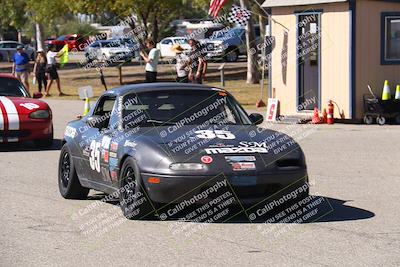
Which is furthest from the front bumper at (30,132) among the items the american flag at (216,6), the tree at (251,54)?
the tree at (251,54)

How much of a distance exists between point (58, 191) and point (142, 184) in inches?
113

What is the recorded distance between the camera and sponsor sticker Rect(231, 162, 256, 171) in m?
9.19

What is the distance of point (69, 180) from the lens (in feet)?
36.9

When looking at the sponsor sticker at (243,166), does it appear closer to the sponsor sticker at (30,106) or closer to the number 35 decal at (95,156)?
the number 35 decal at (95,156)

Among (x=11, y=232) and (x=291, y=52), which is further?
(x=291, y=52)

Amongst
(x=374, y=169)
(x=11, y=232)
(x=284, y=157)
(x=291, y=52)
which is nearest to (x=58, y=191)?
(x=11, y=232)

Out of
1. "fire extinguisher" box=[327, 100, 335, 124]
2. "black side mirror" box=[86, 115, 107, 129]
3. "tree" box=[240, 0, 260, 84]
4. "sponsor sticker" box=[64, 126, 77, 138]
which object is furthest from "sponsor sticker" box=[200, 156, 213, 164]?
"tree" box=[240, 0, 260, 84]

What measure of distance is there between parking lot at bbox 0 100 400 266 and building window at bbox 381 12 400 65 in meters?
9.04

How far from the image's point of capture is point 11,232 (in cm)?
909

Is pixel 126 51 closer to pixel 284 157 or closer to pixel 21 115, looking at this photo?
pixel 21 115

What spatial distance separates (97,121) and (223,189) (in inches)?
84.7

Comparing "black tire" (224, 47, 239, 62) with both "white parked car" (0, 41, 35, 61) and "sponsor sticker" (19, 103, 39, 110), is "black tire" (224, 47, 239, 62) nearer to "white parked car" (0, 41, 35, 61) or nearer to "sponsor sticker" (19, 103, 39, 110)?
"white parked car" (0, 41, 35, 61)

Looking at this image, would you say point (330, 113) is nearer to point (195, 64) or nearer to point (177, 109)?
point (195, 64)

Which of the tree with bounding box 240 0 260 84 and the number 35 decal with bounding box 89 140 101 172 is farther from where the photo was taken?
the tree with bounding box 240 0 260 84
